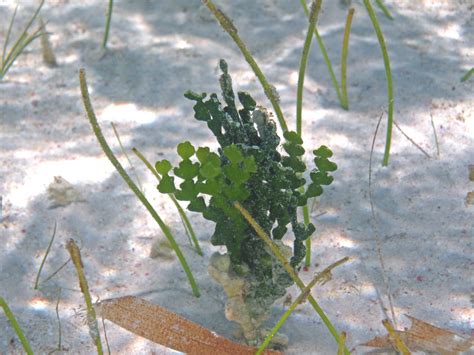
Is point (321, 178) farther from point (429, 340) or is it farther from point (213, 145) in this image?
point (213, 145)

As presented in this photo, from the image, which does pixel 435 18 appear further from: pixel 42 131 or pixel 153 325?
pixel 153 325

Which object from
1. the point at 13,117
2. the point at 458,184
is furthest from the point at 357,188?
the point at 13,117

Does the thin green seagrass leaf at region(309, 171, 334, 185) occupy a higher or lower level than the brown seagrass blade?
higher

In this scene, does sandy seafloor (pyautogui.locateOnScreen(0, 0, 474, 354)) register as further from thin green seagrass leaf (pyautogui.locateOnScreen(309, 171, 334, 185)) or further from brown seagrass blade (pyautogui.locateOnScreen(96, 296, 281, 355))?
thin green seagrass leaf (pyautogui.locateOnScreen(309, 171, 334, 185))

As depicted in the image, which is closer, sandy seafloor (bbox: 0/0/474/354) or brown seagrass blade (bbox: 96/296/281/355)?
brown seagrass blade (bbox: 96/296/281/355)

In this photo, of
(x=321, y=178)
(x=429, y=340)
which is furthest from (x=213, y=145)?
(x=429, y=340)

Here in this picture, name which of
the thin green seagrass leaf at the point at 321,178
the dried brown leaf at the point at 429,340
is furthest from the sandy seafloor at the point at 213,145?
the thin green seagrass leaf at the point at 321,178

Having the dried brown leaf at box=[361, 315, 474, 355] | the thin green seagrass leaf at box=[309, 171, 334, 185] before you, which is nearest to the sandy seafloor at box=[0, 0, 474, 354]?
the dried brown leaf at box=[361, 315, 474, 355]
